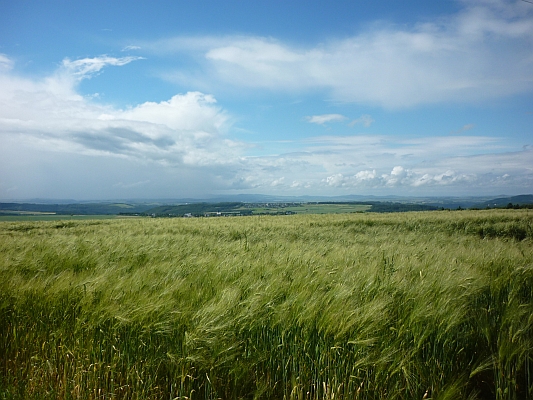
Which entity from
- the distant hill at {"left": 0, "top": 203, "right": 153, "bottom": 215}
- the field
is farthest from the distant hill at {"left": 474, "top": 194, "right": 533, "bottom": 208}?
the distant hill at {"left": 0, "top": 203, "right": 153, "bottom": 215}

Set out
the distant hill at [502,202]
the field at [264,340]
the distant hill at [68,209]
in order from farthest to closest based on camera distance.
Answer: the distant hill at [68,209] < the distant hill at [502,202] < the field at [264,340]

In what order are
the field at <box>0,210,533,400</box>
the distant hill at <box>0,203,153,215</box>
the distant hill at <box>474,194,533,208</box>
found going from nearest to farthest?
the field at <box>0,210,533,400</box>
the distant hill at <box>474,194,533,208</box>
the distant hill at <box>0,203,153,215</box>

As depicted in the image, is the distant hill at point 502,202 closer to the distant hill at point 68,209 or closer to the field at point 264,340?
the field at point 264,340

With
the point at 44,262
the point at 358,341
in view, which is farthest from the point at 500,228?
the point at 44,262

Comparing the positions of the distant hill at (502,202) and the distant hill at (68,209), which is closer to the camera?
the distant hill at (502,202)

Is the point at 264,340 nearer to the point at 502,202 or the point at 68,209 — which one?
the point at 502,202

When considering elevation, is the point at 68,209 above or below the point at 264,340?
below

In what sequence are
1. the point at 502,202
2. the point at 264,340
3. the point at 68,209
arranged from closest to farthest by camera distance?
the point at 264,340 < the point at 502,202 < the point at 68,209

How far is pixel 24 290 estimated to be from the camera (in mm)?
3072

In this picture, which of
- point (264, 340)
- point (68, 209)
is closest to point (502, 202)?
point (264, 340)

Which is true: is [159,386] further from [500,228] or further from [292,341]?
[500,228]

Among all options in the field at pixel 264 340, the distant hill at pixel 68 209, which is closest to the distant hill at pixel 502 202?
the field at pixel 264 340

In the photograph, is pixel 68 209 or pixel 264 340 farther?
pixel 68 209

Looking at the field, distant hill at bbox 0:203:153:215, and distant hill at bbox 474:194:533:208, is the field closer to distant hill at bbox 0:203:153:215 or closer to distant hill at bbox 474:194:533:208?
distant hill at bbox 474:194:533:208
